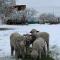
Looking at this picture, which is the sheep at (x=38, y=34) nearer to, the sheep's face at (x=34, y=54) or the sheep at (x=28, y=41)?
the sheep at (x=28, y=41)

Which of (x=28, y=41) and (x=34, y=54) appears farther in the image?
(x=28, y=41)

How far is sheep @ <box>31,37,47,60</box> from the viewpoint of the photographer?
72.6 inches

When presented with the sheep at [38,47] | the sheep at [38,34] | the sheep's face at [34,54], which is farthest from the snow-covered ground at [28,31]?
the sheep's face at [34,54]

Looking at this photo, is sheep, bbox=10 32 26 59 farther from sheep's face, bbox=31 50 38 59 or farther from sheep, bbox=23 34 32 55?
sheep's face, bbox=31 50 38 59

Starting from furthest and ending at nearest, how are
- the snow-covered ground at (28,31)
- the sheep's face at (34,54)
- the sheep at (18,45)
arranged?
the snow-covered ground at (28,31) → the sheep at (18,45) → the sheep's face at (34,54)

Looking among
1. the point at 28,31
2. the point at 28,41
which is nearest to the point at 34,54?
the point at 28,41

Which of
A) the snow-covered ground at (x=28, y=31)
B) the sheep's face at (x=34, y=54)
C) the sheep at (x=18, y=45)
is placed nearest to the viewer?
the sheep's face at (x=34, y=54)

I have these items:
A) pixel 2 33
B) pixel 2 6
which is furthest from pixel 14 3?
pixel 2 33

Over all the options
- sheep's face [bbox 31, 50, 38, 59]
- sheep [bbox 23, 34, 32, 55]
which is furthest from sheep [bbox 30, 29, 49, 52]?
sheep's face [bbox 31, 50, 38, 59]

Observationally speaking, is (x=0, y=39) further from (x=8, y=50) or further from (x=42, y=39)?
(x=42, y=39)

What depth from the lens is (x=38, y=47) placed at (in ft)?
6.27

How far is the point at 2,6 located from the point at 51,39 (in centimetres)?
54

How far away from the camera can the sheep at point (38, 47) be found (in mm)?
1845

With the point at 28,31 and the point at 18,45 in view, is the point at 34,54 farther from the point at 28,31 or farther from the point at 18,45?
the point at 28,31
